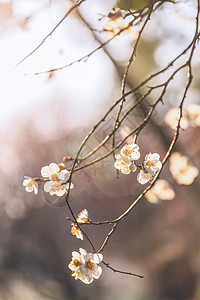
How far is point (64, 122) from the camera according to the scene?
727 cm

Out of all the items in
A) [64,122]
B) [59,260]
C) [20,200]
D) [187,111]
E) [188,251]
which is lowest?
[187,111]

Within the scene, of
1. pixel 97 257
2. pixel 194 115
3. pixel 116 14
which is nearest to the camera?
pixel 97 257

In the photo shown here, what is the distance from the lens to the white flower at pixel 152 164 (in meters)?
0.73

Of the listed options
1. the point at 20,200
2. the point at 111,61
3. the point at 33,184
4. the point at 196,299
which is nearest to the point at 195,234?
the point at 196,299

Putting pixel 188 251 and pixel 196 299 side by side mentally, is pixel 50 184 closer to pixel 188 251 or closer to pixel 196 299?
pixel 196 299

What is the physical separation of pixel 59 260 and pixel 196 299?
2415 mm

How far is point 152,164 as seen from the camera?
74 centimetres

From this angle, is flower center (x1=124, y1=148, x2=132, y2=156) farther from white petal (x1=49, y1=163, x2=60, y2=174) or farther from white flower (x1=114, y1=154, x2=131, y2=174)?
white petal (x1=49, y1=163, x2=60, y2=174)

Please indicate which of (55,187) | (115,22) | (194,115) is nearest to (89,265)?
(55,187)

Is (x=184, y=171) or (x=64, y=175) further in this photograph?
(x=184, y=171)

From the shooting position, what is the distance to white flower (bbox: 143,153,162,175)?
2.38 ft

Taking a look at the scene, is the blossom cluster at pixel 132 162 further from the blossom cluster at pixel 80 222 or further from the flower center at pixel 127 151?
the blossom cluster at pixel 80 222

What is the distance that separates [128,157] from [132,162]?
2 centimetres

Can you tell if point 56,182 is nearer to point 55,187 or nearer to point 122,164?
point 55,187
